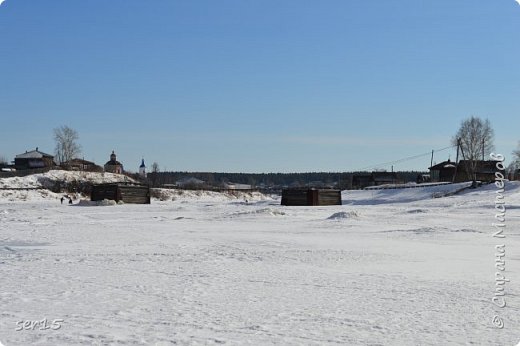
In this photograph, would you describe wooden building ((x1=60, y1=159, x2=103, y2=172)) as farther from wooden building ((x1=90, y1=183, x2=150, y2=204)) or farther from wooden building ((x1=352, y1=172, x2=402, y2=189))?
wooden building ((x1=352, y1=172, x2=402, y2=189))

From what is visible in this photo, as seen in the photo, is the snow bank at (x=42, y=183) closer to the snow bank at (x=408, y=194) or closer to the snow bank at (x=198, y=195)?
the snow bank at (x=198, y=195)

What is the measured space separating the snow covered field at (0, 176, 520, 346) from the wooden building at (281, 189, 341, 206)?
29075 millimetres

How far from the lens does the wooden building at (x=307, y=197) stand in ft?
A: 154

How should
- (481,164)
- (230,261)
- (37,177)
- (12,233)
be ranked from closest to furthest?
1. (230,261)
2. (12,233)
3. (37,177)
4. (481,164)

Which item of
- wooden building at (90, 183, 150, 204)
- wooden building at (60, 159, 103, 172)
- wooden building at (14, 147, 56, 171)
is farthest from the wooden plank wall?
wooden building at (14, 147, 56, 171)

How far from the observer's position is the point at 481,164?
78.5m

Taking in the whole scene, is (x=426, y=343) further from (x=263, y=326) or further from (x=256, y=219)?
(x=256, y=219)

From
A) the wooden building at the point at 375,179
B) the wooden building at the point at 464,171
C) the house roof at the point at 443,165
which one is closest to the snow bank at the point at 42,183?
the wooden building at the point at 464,171

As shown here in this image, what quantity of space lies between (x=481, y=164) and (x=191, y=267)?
243ft

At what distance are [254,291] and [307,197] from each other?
126 feet

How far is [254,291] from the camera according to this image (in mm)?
9094

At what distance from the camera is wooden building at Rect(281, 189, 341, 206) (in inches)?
1853

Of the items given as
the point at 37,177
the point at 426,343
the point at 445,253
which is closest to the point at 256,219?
the point at 445,253

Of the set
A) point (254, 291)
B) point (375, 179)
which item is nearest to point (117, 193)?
point (254, 291)
